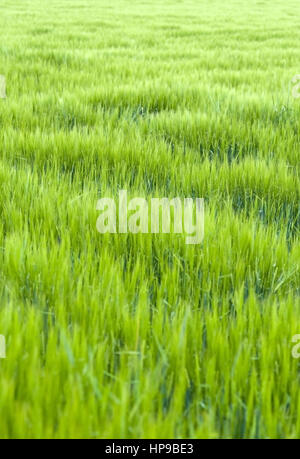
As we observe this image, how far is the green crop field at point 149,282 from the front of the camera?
72 cm

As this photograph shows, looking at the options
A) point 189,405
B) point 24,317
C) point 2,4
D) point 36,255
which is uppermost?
point 2,4

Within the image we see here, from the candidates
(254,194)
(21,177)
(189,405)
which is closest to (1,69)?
(21,177)

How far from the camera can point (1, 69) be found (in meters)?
4.17

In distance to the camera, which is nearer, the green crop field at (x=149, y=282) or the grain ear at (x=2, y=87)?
the green crop field at (x=149, y=282)

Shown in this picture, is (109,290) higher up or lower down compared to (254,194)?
lower down

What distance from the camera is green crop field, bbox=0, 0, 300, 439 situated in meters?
0.72

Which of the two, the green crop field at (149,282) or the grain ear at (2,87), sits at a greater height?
the grain ear at (2,87)

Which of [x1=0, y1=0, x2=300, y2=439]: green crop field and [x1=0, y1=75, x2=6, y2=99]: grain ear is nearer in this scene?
[x1=0, y1=0, x2=300, y2=439]: green crop field

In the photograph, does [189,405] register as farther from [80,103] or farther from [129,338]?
[80,103]

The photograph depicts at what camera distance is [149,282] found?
112 centimetres

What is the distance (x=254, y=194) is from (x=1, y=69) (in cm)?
326

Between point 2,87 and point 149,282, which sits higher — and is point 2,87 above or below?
above

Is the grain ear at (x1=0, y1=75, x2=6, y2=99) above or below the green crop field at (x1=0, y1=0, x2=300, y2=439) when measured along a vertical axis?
above

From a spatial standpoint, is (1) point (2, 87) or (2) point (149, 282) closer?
(2) point (149, 282)
